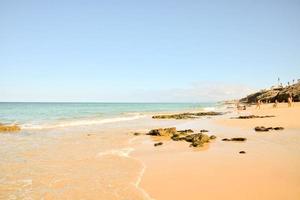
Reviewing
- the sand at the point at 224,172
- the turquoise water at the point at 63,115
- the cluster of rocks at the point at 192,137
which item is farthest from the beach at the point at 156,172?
the turquoise water at the point at 63,115

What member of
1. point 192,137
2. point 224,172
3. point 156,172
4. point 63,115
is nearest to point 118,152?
point 156,172

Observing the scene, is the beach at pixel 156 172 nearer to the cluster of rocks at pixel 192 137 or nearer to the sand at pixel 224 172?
the sand at pixel 224 172

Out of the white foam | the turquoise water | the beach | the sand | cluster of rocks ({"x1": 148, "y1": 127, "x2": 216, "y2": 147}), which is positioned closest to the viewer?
the sand

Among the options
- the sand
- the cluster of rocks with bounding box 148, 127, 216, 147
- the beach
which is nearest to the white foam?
the beach

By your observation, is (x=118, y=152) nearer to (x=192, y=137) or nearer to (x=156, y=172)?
(x=156, y=172)

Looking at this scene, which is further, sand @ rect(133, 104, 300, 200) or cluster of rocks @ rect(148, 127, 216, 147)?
cluster of rocks @ rect(148, 127, 216, 147)

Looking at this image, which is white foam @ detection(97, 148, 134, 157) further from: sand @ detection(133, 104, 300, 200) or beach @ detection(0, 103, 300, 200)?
sand @ detection(133, 104, 300, 200)

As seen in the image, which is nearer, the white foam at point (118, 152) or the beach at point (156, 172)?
the beach at point (156, 172)

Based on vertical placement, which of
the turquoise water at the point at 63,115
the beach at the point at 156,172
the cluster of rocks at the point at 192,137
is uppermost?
the turquoise water at the point at 63,115

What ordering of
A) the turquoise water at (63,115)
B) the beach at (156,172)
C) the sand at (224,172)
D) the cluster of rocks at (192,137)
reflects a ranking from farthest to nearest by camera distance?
1. the turquoise water at (63,115)
2. the cluster of rocks at (192,137)
3. the beach at (156,172)
4. the sand at (224,172)

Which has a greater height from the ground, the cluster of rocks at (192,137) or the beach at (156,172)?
the cluster of rocks at (192,137)

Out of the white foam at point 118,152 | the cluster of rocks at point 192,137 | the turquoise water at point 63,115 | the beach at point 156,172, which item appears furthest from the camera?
the turquoise water at point 63,115

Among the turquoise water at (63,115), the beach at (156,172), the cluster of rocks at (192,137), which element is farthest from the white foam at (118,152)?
the turquoise water at (63,115)

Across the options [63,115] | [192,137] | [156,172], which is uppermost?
[63,115]
